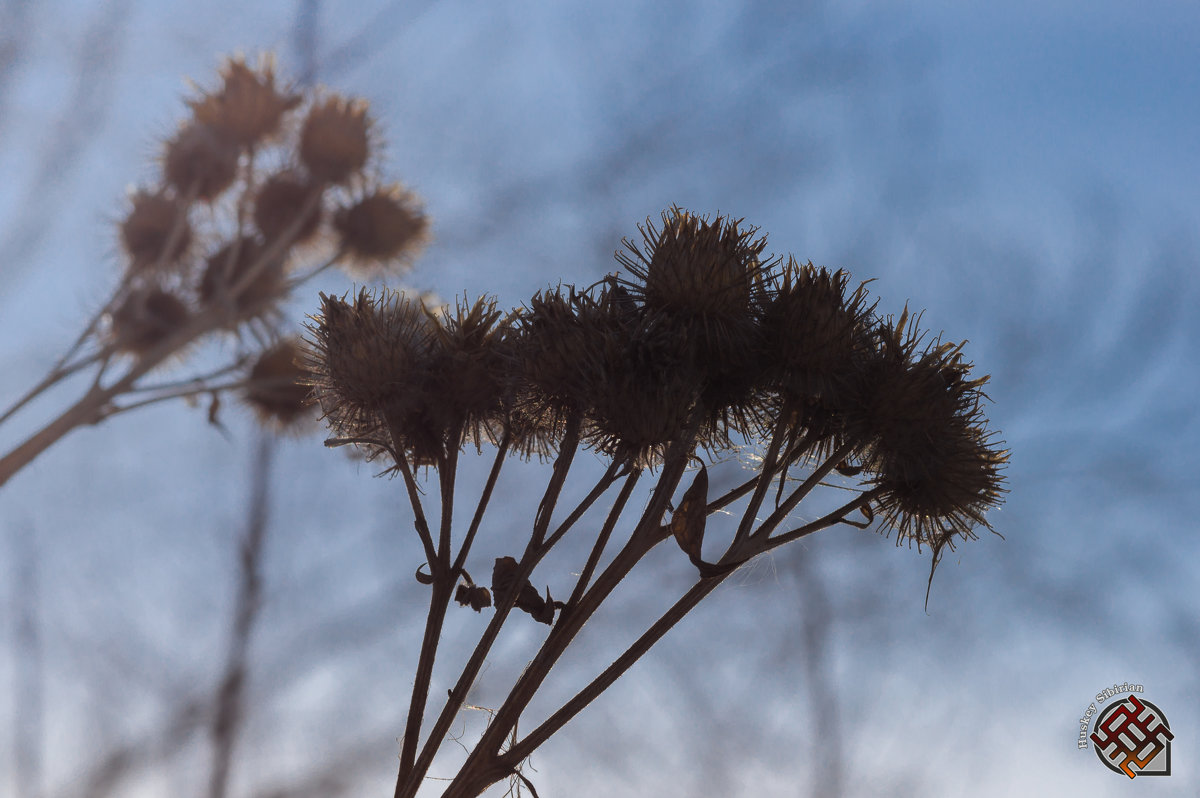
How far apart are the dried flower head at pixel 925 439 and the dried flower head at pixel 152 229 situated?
22.1 feet

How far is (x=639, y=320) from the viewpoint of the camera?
6.53 feet

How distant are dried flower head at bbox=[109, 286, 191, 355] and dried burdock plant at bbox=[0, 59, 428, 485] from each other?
0.01 m

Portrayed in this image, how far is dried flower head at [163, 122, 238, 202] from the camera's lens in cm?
705

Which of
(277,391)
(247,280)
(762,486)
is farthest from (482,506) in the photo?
(247,280)

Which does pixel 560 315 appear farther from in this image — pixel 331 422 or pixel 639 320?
pixel 331 422

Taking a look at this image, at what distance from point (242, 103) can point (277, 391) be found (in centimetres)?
226

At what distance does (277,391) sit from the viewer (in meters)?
6.88

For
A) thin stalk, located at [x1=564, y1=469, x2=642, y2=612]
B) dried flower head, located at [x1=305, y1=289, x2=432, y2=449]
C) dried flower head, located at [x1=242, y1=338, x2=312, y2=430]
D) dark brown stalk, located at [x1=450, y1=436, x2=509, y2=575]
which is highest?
dried flower head, located at [x1=242, y1=338, x2=312, y2=430]

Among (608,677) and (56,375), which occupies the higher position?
(56,375)

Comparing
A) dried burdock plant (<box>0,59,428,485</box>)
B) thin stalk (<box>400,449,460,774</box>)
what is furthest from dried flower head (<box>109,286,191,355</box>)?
thin stalk (<box>400,449,460,774</box>)

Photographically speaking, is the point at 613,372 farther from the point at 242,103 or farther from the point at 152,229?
the point at 152,229

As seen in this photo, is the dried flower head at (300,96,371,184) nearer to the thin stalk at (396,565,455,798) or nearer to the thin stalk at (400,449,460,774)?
the thin stalk at (400,449,460,774)

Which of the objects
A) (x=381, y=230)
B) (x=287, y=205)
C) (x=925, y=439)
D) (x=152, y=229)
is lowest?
(x=925, y=439)

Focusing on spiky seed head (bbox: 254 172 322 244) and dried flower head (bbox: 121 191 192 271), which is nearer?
dried flower head (bbox: 121 191 192 271)
